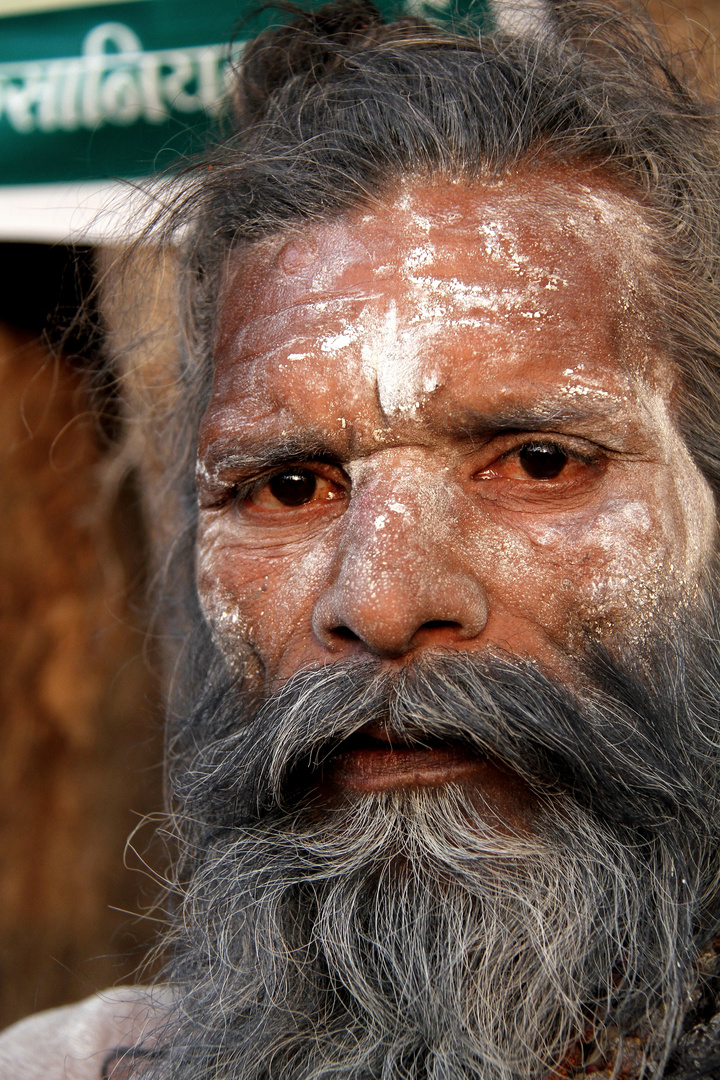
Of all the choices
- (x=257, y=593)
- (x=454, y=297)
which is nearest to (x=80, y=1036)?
(x=257, y=593)

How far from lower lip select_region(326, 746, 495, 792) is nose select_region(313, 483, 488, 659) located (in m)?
0.16

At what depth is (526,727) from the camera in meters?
1.27

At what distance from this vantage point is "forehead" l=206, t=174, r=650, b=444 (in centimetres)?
140

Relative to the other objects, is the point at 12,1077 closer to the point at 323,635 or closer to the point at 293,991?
the point at 293,991

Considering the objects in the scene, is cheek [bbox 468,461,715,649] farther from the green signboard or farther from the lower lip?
the green signboard

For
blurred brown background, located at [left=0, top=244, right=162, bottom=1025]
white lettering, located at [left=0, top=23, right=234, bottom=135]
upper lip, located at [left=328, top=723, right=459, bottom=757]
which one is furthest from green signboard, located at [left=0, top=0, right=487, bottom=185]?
upper lip, located at [left=328, top=723, right=459, bottom=757]

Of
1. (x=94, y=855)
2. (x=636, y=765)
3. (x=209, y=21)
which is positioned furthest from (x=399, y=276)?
(x=94, y=855)

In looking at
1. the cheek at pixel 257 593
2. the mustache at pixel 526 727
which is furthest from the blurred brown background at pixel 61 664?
the mustache at pixel 526 727

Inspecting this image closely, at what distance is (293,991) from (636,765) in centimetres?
64

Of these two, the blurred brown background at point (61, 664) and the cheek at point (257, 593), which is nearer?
the cheek at point (257, 593)

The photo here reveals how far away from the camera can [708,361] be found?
1.59 meters

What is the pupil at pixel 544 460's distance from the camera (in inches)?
56.7

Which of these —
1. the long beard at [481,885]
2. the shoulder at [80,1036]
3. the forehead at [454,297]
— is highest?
the forehead at [454,297]

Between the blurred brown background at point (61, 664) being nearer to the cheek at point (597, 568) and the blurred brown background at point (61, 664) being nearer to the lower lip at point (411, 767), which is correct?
the lower lip at point (411, 767)
